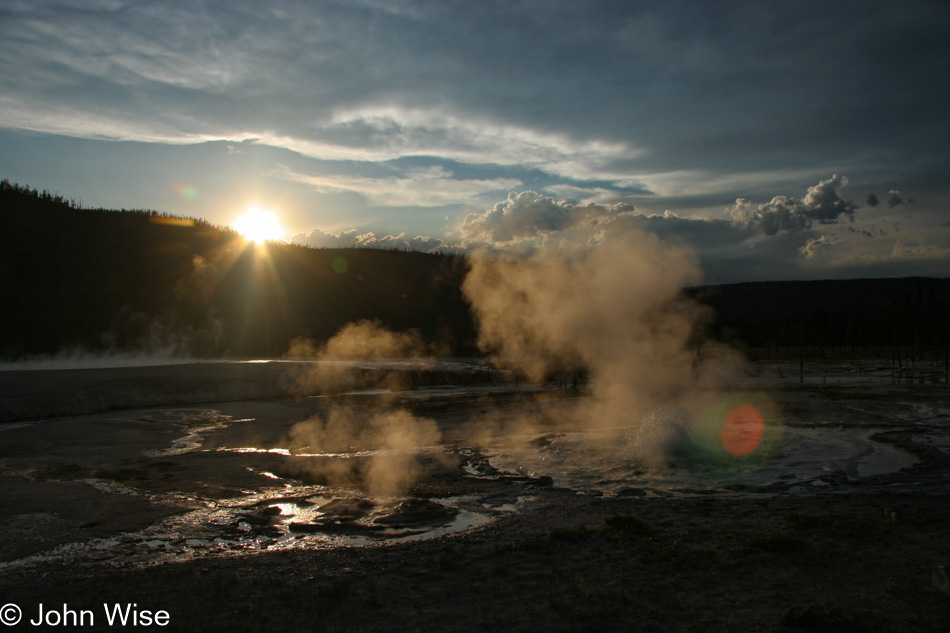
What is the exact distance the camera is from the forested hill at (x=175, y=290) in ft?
188

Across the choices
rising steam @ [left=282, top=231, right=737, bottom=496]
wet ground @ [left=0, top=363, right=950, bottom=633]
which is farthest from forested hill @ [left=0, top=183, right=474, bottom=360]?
wet ground @ [left=0, top=363, right=950, bottom=633]

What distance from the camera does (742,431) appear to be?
18.2m

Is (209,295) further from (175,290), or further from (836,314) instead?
(836,314)

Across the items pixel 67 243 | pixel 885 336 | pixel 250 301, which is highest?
pixel 67 243

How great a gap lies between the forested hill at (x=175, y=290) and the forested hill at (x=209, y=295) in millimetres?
181

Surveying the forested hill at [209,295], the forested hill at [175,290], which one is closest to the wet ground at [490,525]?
the forested hill at [209,295]

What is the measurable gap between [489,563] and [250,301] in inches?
2973

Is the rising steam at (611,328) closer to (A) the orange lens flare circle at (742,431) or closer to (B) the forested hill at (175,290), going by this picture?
(A) the orange lens flare circle at (742,431)

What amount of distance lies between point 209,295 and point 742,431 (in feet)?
226

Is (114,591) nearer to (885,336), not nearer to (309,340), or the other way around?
(309,340)

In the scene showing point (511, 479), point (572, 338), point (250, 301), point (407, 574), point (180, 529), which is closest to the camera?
point (407, 574)

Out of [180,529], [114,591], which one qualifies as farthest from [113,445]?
[114,591]

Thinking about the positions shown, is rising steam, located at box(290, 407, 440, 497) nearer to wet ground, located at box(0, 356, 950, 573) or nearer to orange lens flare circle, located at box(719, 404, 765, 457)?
wet ground, located at box(0, 356, 950, 573)

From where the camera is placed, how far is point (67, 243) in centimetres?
6856
